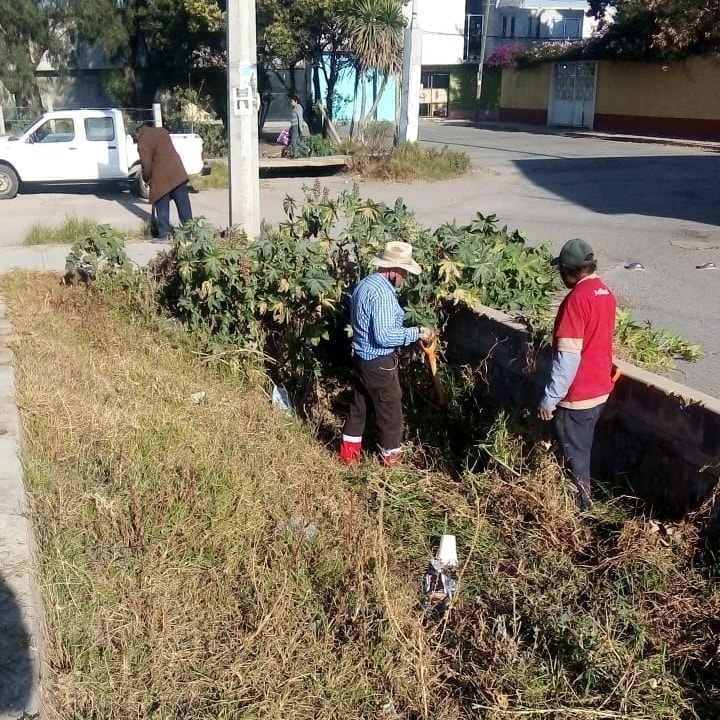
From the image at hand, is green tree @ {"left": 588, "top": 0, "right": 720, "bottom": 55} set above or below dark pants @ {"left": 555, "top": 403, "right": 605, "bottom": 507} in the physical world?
above

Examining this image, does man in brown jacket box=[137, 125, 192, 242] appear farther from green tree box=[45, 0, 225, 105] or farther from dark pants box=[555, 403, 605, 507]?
green tree box=[45, 0, 225, 105]

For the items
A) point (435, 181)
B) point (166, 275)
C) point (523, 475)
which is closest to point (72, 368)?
point (166, 275)

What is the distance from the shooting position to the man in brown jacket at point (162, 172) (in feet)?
36.9

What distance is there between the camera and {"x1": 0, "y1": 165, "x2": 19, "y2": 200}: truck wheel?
1645 cm

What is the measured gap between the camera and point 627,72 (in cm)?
3244

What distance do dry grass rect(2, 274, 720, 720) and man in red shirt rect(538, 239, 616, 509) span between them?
0.81ft

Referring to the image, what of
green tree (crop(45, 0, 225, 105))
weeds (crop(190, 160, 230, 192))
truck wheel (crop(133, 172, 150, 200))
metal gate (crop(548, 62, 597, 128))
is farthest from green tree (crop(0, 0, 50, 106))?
metal gate (crop(548, 62, 597, 128))

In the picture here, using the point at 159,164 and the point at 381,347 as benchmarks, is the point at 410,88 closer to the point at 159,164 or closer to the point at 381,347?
the point at 159,164

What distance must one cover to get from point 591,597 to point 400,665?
91 centimetres

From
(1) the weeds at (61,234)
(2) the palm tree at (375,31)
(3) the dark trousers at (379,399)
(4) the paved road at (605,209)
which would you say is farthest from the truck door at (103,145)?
(3) the dark trousers at (379,399)

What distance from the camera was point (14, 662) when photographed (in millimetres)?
3156

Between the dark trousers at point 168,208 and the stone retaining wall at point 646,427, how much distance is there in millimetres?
7001

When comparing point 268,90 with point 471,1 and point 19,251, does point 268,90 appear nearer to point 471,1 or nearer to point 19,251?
point 19,251

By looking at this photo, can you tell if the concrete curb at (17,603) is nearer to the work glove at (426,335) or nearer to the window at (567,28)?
the work glove at (426,335)
